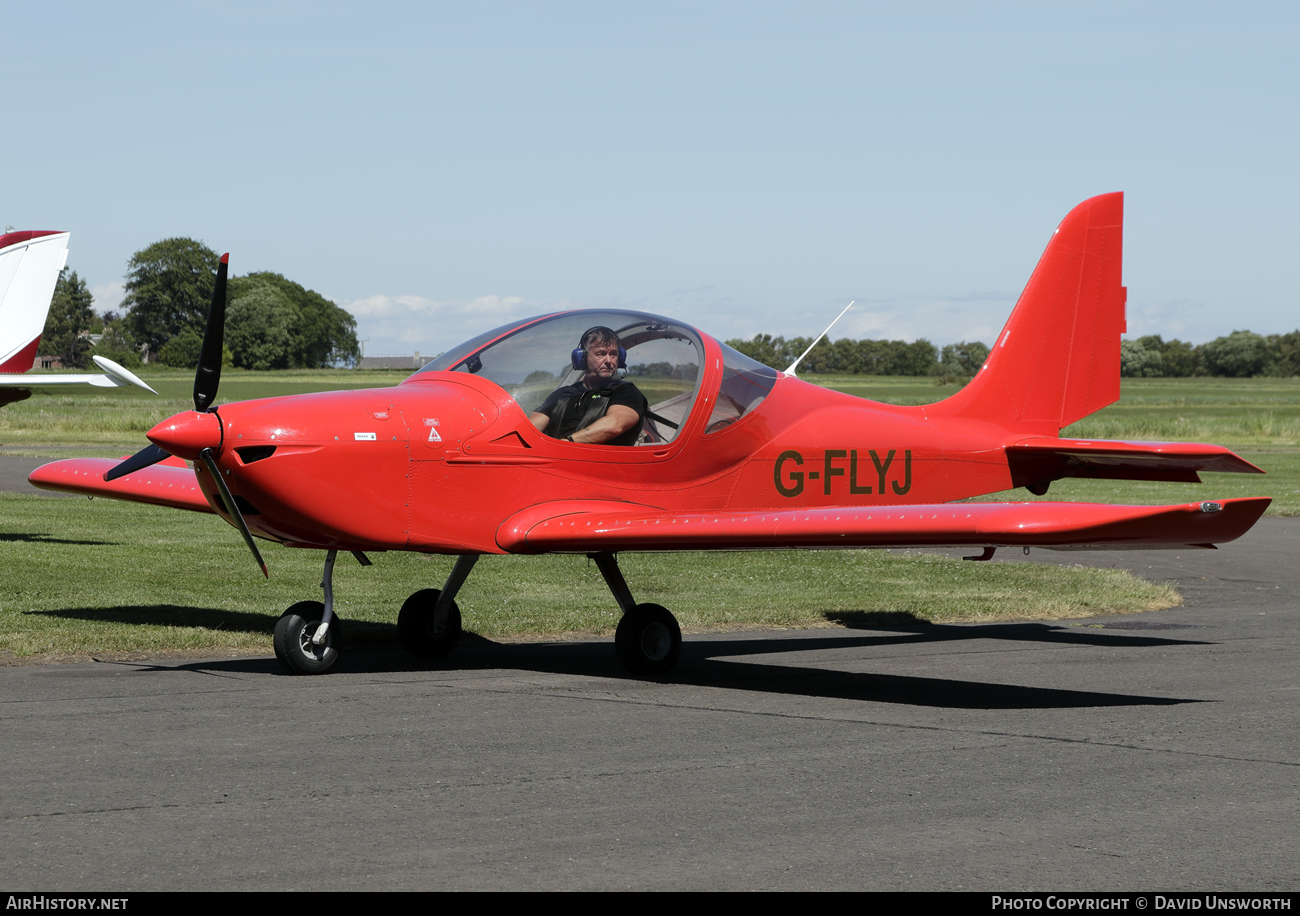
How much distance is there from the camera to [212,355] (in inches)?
323

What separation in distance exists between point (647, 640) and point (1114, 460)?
160 inches

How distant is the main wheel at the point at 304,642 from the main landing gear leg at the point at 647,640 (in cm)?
180

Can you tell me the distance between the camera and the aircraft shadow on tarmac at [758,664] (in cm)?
857

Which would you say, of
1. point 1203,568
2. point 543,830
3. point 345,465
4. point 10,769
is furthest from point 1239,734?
point 1203,568

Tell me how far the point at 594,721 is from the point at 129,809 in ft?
9.02

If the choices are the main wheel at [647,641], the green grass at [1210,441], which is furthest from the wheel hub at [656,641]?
the green grass at [1210,441]

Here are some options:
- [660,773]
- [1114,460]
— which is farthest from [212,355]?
[1114,460]

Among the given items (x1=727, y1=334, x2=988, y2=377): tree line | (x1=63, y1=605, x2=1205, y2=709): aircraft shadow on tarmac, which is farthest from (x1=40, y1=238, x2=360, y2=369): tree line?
(x1=63, y1=605, x2=1205, y2=709): aircraft shadow on tarmac

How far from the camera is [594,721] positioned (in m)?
7.57

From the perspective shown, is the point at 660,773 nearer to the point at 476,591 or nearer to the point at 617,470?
the point at 617,470

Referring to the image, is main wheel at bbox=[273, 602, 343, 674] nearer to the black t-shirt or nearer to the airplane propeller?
the airplane propeller

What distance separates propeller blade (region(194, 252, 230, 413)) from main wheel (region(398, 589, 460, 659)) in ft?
8.08

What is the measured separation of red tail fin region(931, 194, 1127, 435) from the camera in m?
12.1
